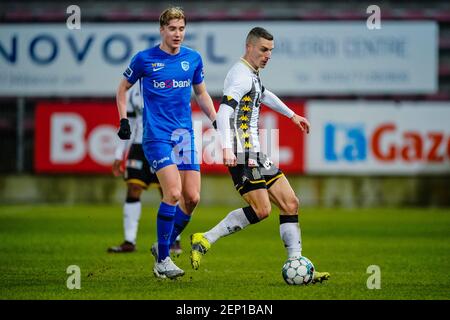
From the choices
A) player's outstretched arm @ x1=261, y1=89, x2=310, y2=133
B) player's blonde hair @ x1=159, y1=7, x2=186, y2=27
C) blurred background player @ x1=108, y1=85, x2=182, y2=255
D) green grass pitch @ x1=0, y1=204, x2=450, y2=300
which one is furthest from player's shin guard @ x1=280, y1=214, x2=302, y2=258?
blurred background player @ x1=108, y1=85, x2=182, y2=255

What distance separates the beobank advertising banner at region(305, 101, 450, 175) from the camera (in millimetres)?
20625

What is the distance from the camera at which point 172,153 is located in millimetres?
9336

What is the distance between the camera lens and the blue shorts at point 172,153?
926 centimetres

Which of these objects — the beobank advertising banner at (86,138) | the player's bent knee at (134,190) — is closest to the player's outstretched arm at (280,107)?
the player's bent knee at (134,190)

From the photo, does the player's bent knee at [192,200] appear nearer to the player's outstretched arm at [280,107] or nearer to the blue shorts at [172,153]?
the blue shorts at [172,153]

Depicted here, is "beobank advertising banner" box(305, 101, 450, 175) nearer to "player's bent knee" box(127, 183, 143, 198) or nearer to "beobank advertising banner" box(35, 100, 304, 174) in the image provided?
"beobank advertising banner" box(35, 100, 304, 174)

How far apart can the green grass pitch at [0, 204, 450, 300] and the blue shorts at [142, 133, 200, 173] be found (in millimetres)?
1018

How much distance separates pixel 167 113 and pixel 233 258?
2834mm

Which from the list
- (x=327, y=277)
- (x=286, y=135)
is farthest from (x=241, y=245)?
(x=286, y=135)

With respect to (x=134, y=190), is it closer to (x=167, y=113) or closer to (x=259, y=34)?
(x=167, y=113)

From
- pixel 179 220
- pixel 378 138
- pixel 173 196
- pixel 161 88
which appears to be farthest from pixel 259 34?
pixel 378 138

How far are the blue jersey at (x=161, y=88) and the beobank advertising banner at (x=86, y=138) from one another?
11252mm
